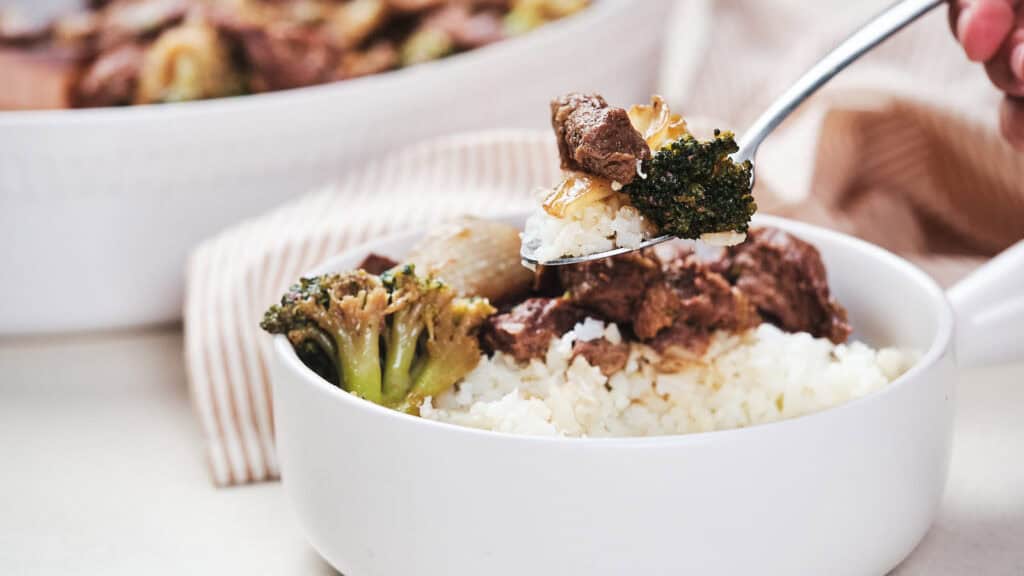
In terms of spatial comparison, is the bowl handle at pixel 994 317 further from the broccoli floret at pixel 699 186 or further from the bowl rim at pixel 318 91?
the bowl rim at pixel 318 91

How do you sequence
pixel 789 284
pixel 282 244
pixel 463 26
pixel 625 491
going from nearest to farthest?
pixel 625 491 → pixel 789 284 → pixel 282 244 → pixel 463 26

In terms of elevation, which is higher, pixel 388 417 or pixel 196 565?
pixel 388 417

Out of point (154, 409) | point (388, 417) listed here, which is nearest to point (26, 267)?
point (154, 409)

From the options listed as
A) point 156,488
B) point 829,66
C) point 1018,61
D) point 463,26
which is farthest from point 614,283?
point 463,26

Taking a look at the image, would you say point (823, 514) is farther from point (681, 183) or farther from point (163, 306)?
point (163, 306)

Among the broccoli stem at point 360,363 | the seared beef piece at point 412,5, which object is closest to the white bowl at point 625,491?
the broccoli stem at point 360,363

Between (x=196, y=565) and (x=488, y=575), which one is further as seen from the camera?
(x=196, y=565)

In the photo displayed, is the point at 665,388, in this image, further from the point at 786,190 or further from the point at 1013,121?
the point at 786,190
